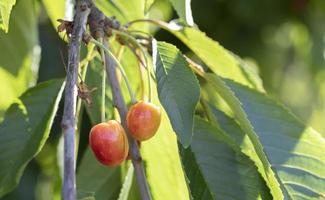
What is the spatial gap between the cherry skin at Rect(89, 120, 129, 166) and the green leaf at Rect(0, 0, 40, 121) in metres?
0.49

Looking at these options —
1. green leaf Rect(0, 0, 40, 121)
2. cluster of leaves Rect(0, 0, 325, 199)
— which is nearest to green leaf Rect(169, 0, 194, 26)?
cluster of leaves Rect(0, 0, 325, 199)

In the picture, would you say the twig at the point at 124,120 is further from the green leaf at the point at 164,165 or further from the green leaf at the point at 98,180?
the green leaf at the point at 98,180

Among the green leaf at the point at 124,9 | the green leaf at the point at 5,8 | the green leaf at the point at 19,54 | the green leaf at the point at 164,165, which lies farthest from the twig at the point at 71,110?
the green leaf at the point at 19,54

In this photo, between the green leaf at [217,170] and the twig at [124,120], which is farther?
the green leaf at [217,170]

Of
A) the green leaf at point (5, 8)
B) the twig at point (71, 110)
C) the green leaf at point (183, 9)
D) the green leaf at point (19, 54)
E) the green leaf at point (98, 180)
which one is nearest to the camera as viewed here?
the twig at point (71, 110)

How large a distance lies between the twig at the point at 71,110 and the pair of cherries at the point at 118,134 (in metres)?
0.12

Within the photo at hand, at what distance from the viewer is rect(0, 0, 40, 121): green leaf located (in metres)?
1.72

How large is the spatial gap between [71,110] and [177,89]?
8.7 inches

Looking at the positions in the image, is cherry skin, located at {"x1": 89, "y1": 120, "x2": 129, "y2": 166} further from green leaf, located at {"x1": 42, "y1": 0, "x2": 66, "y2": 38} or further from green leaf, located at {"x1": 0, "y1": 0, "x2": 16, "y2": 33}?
green leaf, located at {"x1": 42, "y1": 0, "x2": 66, "y2": 38}

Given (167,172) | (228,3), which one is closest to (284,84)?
(228,3)

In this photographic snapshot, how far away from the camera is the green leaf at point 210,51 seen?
1.62 metres

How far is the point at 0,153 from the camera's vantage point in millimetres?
1538

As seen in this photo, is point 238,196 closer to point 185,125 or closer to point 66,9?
point 185,125

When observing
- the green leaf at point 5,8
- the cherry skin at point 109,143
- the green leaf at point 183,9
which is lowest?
the cherry skin at point 109,143
